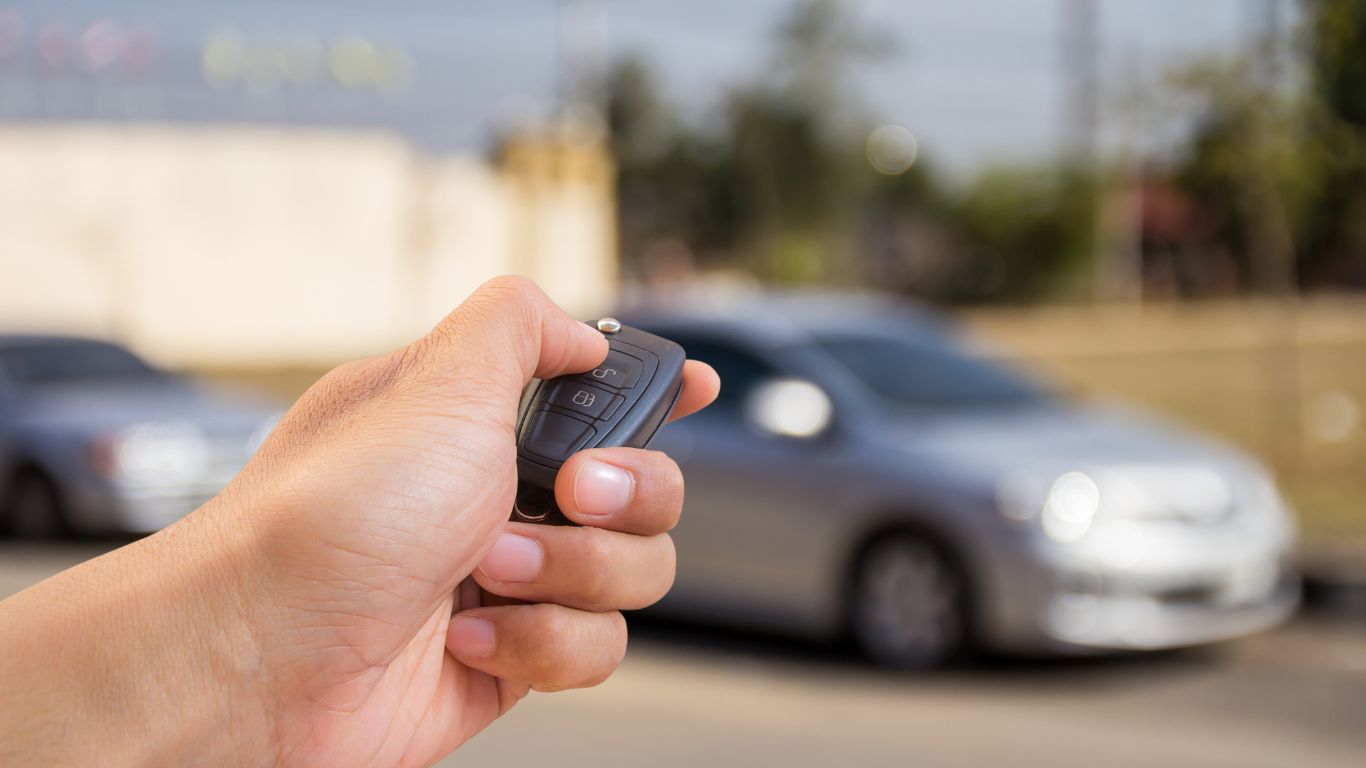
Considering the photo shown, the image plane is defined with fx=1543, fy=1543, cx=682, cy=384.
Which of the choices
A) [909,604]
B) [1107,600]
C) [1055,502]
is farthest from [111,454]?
[1107,600]

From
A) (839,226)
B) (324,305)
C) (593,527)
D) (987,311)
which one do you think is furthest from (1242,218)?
(839,226)

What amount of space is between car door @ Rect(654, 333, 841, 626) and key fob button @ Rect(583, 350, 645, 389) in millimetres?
4950

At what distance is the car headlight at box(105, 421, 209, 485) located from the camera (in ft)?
30.2

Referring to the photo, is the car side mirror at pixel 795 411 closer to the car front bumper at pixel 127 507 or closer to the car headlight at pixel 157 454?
the car front bumper at pixel 127 507

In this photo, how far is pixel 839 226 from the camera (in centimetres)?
4541

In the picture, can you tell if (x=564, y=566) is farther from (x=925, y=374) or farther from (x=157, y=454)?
(x=157, y=454)

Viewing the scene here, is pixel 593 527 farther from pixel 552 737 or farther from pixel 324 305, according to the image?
pixel 324 305

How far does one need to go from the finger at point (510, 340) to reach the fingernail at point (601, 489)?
0.11m

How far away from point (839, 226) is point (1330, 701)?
130ft

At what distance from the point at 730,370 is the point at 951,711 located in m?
2.14

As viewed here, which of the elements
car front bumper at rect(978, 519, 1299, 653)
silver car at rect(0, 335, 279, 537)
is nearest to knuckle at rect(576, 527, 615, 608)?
car front bumper at rect(978, 519, 1299, 653)

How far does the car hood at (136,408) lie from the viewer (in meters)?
9.55

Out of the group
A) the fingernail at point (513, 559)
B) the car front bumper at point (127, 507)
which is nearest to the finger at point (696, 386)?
the fingernail at point (513, 559)

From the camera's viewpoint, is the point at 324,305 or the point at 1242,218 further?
the point at 324,305
